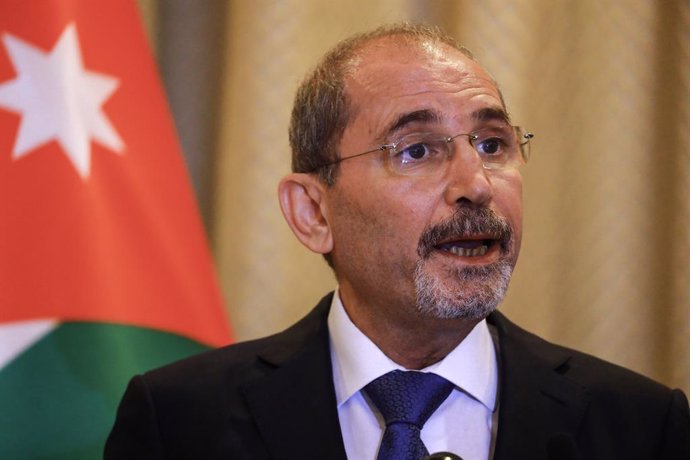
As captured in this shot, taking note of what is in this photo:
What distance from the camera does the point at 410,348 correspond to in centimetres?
188

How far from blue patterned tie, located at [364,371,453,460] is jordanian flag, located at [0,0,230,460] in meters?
0.63

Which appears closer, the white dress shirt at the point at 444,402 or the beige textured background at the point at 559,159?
the white dress shirt at the point at 444,402

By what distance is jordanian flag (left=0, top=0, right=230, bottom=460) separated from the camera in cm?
208

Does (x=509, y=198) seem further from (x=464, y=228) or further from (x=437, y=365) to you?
(x=437, y=365)

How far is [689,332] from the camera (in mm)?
2547

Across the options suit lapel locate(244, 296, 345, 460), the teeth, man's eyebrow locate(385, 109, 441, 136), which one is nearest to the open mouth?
the teeth

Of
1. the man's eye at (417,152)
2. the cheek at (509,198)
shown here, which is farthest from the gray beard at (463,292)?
the man's eye at (417,152)

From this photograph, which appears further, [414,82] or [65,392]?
[65,392]

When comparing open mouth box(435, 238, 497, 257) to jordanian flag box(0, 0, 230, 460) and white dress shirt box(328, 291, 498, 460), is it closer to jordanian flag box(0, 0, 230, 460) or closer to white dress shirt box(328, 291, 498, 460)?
white dress shirt box(328, 291, 498, 460)

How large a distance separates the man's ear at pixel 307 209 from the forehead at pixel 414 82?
20 centimetres

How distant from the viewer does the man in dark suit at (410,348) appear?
172cm

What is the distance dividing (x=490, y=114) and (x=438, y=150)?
142 millimetres

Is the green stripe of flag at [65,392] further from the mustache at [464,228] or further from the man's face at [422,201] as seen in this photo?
the mustache at [464,228]

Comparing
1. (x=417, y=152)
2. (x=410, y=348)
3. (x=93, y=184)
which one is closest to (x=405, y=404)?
(x=410, y=348)
